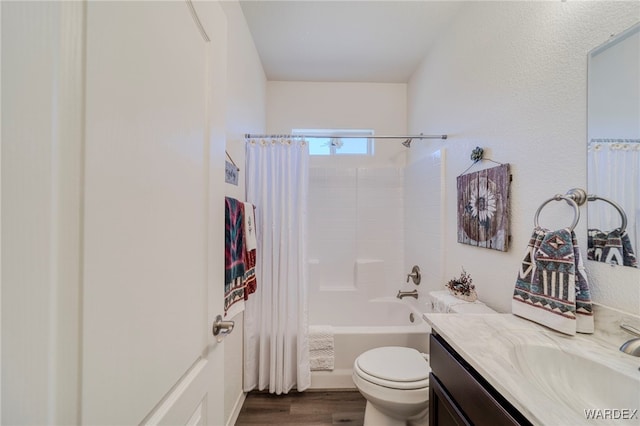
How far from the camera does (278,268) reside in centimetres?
190

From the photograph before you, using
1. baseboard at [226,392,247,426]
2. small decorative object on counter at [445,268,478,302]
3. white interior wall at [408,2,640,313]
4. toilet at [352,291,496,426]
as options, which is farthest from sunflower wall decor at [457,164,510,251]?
baseboard at [226,392,247,426]

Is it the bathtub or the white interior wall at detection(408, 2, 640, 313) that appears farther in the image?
the bathtub

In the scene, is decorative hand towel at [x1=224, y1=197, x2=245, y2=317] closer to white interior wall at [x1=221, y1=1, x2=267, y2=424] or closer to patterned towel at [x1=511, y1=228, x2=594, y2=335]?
white interior wall at [x1=221, y1=1, x2=267, y2=424]

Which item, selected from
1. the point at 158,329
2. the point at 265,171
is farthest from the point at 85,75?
the point at 265,171

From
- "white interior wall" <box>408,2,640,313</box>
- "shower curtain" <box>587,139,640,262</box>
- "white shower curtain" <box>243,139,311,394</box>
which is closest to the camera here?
"shower curtain" <box>587,139,640,262</box>

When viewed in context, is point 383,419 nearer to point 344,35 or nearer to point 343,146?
point 343,146

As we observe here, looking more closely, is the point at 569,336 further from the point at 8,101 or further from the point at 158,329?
the point at 8,101

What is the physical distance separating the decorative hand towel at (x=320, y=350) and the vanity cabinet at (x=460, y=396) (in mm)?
1014

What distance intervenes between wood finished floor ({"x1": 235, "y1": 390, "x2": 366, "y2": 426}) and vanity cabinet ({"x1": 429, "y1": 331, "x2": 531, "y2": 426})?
2.87ft

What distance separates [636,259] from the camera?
0.77 metres

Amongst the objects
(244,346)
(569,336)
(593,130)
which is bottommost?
(244,346)

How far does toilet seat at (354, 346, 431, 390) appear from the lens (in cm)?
128

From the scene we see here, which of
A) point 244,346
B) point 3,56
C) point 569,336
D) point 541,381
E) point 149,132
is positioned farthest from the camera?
point 244,346

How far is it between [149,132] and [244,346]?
173 cm
